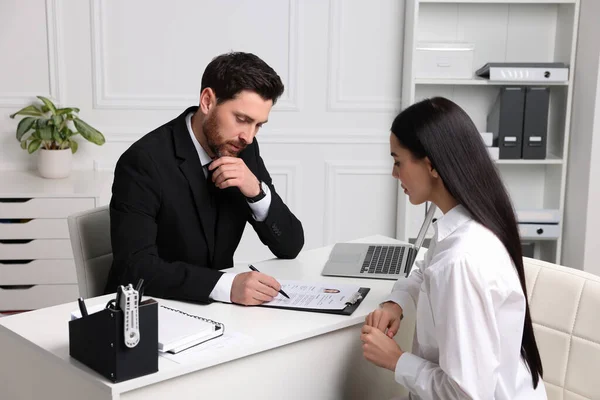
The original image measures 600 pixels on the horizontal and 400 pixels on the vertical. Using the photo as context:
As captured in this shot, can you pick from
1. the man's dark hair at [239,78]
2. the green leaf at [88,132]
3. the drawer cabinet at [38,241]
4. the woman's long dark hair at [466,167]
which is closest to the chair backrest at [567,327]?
the woman's long dark hair at [466,167]

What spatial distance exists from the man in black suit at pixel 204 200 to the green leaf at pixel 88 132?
1555 mm

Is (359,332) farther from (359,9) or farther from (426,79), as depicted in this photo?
(359,9)

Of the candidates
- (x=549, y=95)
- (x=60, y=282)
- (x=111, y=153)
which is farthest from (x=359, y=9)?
(x=60, y=282)

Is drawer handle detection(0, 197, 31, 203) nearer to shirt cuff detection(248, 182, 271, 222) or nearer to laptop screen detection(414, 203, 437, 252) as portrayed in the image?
shirt cuff detection(248, 182, 271, 222)

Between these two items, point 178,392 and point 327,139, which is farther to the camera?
point 327,139

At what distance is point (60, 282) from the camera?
3.81 metres

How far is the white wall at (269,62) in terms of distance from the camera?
4078mm

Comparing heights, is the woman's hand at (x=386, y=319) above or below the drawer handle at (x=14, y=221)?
above

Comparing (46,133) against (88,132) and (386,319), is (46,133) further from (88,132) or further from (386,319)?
(386,319)

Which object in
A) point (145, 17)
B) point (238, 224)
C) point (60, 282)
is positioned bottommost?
point (60, 282)

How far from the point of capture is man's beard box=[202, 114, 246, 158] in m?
2.38

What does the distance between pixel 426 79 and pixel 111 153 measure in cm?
165

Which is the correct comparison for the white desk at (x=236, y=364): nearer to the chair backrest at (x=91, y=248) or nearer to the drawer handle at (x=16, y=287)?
the chair backrest at (x=91, y=248)

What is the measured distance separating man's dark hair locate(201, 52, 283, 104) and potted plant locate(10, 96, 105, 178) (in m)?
1.73
